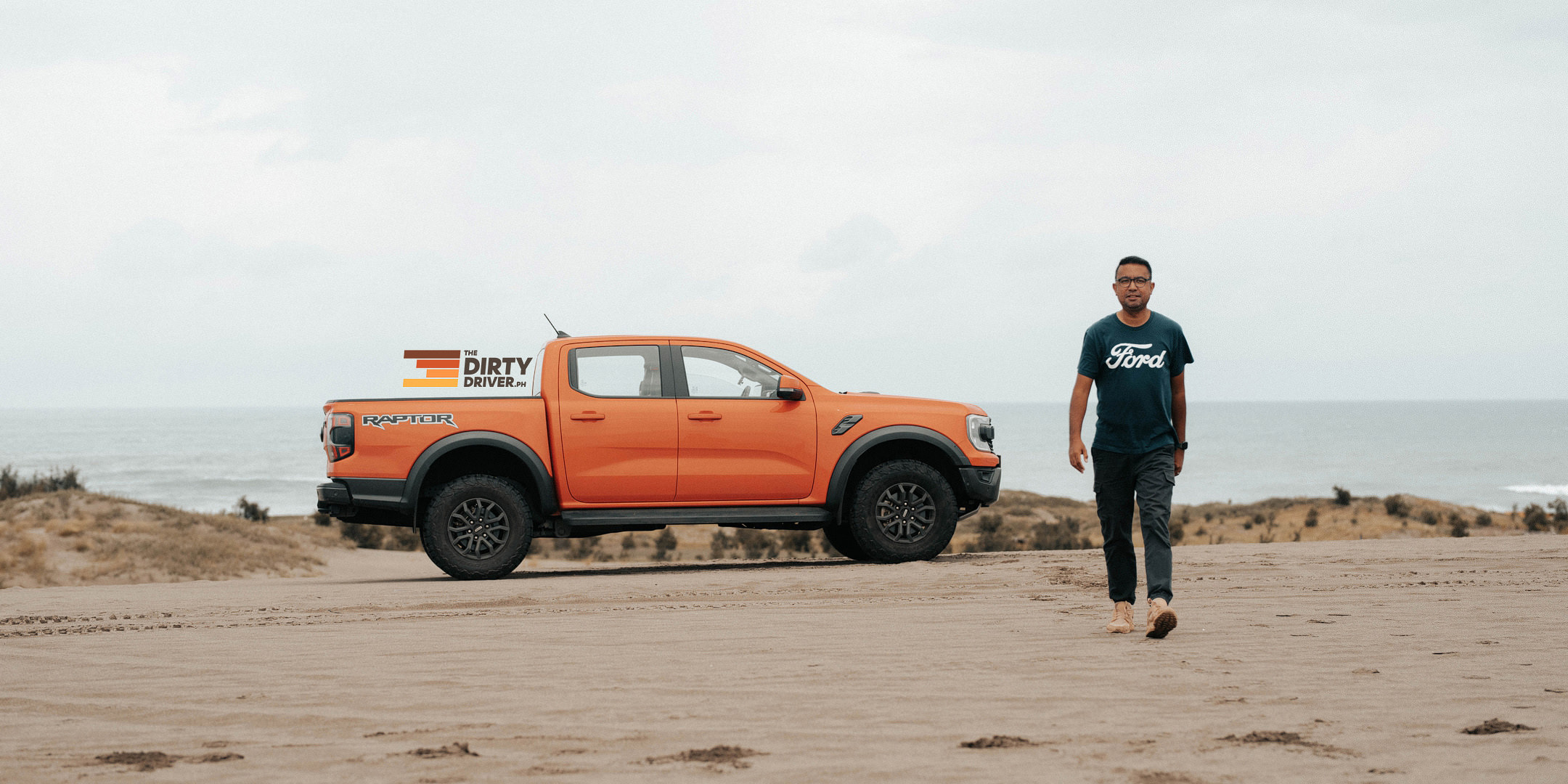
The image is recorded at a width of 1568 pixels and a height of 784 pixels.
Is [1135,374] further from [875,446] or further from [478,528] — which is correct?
[478,528]

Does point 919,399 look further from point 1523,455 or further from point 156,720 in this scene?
point 1523,455

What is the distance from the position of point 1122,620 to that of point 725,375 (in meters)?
4.46

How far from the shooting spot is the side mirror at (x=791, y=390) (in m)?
9.96

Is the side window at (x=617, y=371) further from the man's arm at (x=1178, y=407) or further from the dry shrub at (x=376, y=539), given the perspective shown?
the dry shrub at (x=376, y=539)

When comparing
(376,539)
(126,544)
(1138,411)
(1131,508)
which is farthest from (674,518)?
(376,539)

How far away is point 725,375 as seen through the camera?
10.1 m

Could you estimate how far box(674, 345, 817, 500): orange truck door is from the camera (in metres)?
9.91

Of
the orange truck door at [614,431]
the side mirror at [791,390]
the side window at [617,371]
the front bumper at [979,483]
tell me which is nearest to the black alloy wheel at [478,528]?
the orange truck door at [614,431]

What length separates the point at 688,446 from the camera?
9891mm

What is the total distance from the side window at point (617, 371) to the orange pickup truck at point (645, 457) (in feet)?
0.04

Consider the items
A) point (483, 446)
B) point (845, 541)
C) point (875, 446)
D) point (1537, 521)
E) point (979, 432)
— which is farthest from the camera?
point (1537, 521)

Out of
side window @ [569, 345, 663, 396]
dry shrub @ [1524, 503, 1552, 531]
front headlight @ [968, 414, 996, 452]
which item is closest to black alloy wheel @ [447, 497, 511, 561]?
side window @ [569, 345, 663, 396]

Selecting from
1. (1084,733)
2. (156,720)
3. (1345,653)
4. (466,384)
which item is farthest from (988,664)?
(466,384)

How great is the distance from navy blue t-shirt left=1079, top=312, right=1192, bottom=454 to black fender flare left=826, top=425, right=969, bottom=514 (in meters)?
3.84
